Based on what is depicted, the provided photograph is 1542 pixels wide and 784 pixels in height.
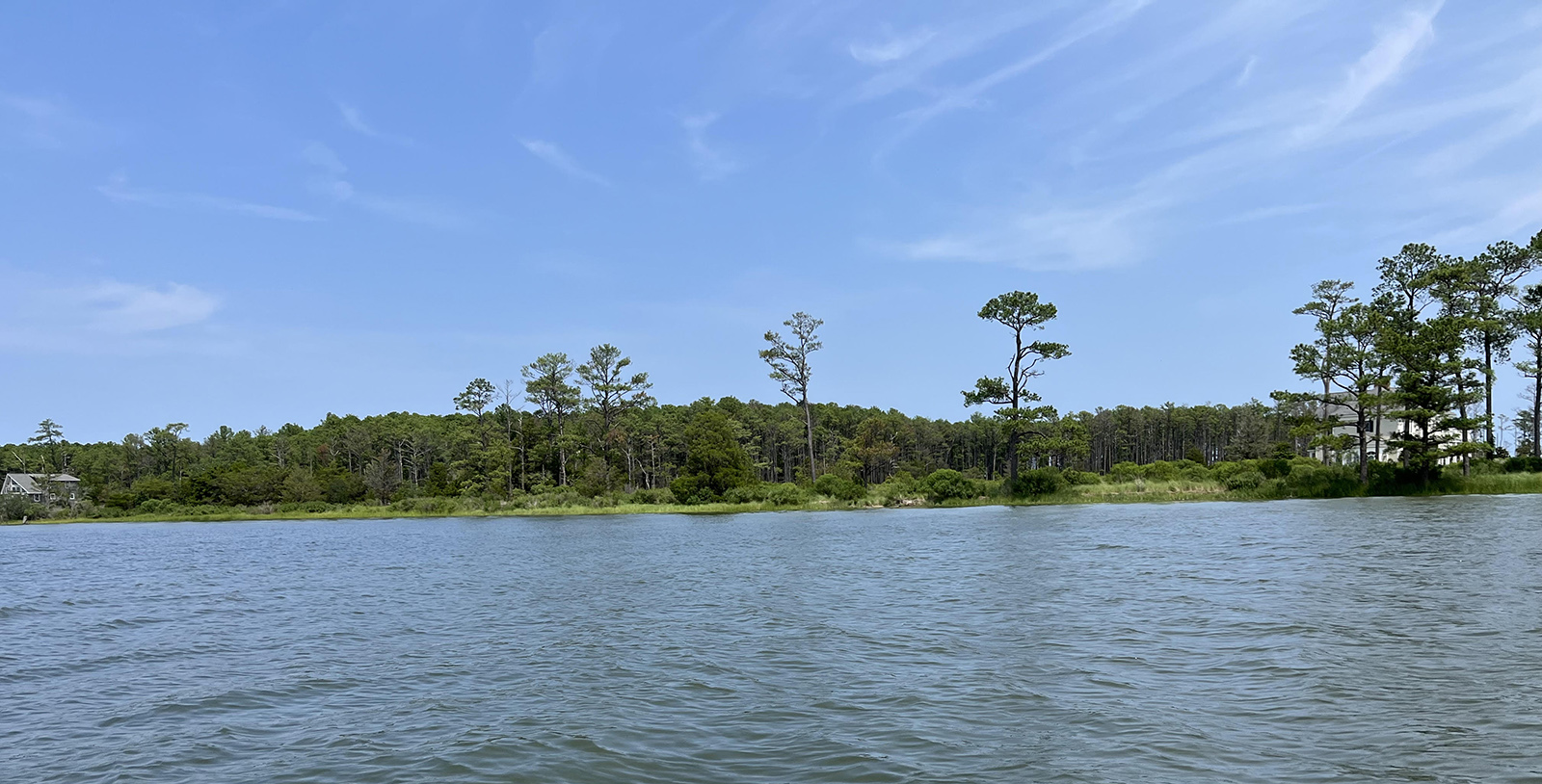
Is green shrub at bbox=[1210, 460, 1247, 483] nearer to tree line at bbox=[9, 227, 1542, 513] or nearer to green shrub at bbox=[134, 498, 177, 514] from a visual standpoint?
tree line at bbox=[9, 227, 1542, 513]

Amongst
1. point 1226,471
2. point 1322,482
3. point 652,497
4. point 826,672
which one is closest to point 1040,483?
point 1226,471

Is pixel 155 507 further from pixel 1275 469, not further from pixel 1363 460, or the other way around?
pixel 1363 460

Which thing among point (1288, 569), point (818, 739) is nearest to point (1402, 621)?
point (1288, 569)

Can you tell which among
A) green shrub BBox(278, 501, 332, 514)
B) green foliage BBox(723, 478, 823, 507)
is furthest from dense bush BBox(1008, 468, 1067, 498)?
green shrub BBox(278, 501, 332, 514)

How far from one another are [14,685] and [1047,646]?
45.4 feet

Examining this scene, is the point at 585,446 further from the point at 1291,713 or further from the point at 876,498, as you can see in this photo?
the point at 1291,713

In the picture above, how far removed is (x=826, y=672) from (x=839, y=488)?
180 feet

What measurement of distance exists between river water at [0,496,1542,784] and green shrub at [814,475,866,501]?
40.4 m

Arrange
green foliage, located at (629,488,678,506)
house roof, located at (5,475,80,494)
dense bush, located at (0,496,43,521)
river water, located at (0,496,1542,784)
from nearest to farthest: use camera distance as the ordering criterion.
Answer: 1. river water, located at (0,496,1542,784)
2. green foliage, located at (629,488,678,506)
3. dense bush, located at (0,496,43,521)
4. house roof, located at (5,475,80,494)

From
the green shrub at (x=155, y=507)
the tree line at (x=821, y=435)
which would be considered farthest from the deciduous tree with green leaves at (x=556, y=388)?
the green shrub at (x=155, y=507)

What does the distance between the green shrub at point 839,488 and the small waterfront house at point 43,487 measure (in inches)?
3908

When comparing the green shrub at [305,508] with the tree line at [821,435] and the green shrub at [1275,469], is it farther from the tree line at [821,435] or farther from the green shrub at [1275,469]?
the green shrub at [1275,469]

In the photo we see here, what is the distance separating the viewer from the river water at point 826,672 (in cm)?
745

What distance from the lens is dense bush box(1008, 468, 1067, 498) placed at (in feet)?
191
